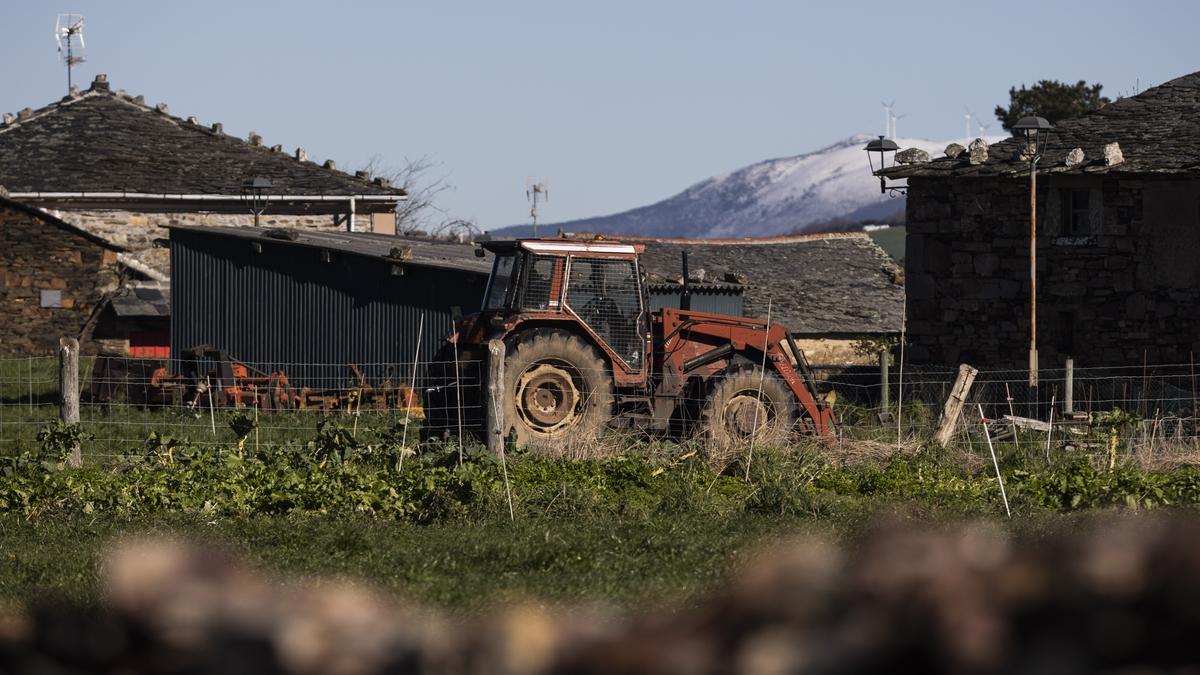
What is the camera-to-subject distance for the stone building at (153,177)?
118 feet

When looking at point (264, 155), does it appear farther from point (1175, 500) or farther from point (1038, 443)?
point (1175, 500)

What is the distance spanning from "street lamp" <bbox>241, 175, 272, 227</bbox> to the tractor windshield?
18.0 m

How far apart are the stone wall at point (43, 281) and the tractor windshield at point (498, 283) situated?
1947 centimetres

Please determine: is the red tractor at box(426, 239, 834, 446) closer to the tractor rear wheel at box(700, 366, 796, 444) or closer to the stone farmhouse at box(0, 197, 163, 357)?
the tractor rear wheel at box(700, 366, 796, 444)

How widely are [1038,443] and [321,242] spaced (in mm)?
15552

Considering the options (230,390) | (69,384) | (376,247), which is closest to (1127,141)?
(376,247)

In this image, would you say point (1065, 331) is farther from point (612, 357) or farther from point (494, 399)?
point (494, 399)

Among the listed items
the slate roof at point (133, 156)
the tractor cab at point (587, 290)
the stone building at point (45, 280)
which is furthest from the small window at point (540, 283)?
the slate roof at point (133, 156)

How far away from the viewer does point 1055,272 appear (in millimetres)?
20828

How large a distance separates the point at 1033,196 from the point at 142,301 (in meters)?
19.3

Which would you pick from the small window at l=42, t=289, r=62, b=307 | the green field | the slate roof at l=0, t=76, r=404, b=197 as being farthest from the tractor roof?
the slate roof at l=0, t=76, r=404, b=197

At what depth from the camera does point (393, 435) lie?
42.4ft

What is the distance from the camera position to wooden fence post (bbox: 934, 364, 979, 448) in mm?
14141

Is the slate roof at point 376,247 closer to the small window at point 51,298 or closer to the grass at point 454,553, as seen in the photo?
the small window at point 51,298
